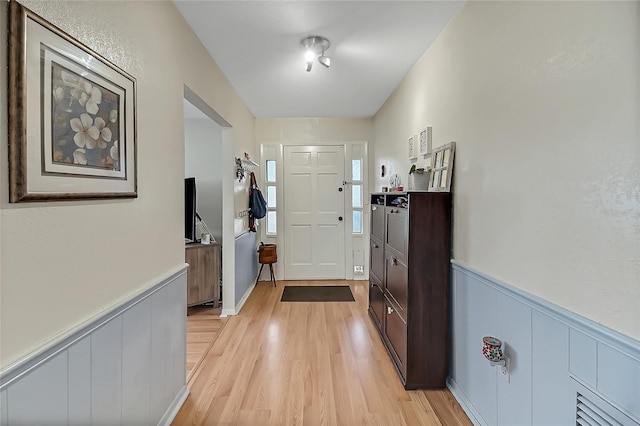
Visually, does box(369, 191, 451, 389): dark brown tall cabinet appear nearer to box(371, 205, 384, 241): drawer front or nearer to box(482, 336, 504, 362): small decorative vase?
box(482, 336, 504, 362): small decorative vase

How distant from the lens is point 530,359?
4.38 feet

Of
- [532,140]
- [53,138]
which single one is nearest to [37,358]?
[53,138]

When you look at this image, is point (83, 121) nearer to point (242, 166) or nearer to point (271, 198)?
point (242, 166)

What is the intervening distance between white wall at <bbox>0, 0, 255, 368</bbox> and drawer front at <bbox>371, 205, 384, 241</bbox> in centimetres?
173

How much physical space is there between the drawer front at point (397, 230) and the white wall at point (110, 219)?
1.50 m

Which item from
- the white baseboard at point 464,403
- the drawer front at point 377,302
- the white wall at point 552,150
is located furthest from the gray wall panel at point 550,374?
the drawer front at point 377,302

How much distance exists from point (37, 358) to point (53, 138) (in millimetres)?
677

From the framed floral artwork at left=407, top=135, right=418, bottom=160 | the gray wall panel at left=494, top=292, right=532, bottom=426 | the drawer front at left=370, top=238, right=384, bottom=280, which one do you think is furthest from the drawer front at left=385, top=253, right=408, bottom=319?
the framed floral artwork at left=407, top=135, right=418, bottom=160

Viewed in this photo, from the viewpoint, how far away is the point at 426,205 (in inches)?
80.2

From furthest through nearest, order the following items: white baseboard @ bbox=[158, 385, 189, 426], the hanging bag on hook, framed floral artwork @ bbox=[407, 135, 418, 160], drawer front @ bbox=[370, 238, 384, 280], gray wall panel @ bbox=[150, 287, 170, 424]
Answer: the hanging bag on hook, drawer front @ bbox=[370, 238, 384, 280], framed floral artwork @ bbox=[407, 135, 418, 160], white baseboard @ bbox=[158, 385, 189, 426], gray wall panel @ bbox=[150, 287, 170, 424]

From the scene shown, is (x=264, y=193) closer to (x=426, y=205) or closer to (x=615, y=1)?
(x=426, y=205)

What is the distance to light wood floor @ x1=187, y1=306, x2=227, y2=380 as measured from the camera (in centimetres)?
247

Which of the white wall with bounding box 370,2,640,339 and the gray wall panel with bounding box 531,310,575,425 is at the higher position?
the white wall with bounding box 370,2,640,339

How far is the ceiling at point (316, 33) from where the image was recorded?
1921 mm
